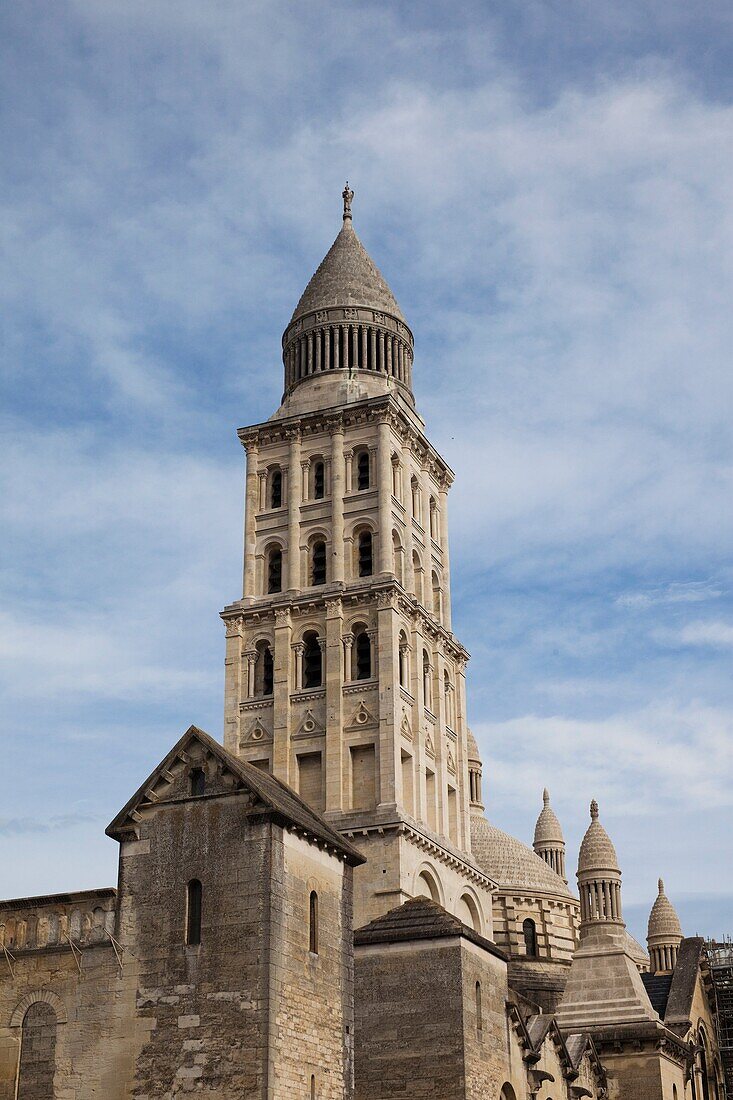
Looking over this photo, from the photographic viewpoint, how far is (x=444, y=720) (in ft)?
216

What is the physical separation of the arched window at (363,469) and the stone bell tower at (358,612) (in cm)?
9

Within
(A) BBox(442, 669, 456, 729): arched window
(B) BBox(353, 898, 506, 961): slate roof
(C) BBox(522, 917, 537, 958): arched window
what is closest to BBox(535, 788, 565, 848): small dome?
(C) BBox(522, 917, 537, 958): arched window

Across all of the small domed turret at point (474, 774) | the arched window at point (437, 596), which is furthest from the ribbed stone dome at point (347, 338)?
the small domed turret at point (474, 774)

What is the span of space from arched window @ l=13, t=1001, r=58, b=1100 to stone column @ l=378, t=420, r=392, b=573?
3354 centimetres

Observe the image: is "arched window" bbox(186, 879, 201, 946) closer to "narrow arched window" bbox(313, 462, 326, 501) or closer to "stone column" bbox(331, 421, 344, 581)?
"stone column" bbox(331, 421, 344, 581)

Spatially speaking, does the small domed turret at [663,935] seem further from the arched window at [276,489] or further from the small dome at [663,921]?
the arched window at [276,489]

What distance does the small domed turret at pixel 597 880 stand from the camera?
Result: 198 ft

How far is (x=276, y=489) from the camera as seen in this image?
6850 cm

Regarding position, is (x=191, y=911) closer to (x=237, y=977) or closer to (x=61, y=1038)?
(x=237, y=977)

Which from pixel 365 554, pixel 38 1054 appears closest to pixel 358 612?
pixel 365 554

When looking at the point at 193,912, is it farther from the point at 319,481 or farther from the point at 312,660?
the point at 319,481

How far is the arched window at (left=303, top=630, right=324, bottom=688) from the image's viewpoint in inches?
2491

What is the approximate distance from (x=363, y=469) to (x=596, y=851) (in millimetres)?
19600

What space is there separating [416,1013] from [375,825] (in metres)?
23.5
